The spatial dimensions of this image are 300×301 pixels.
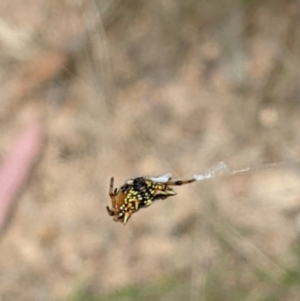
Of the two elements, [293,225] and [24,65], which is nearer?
[293,225]

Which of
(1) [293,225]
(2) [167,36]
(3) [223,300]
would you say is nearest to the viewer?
(3) [223,300]

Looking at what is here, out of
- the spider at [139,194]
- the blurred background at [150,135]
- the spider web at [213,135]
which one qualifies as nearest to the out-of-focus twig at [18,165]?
the blurred background at [150,135]

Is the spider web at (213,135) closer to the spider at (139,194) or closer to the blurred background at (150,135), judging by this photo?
the blurred background at (150,135)

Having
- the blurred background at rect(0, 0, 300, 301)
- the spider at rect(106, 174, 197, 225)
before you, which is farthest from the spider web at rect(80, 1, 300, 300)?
the spider at rect(106, 174, 197, 225)

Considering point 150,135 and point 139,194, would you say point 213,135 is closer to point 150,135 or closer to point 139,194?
point 150,135

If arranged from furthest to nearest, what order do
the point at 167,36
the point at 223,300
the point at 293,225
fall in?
the point at 167,36
the point at 293,225
the point at 223,300

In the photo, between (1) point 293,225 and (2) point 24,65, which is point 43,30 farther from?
(1) point 293,225

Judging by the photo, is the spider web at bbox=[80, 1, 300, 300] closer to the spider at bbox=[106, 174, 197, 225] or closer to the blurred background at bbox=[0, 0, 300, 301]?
the blurred background at bbox=[0, 0, 300, 301]

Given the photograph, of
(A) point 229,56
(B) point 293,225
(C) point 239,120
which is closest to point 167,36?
(A) point 229,56
